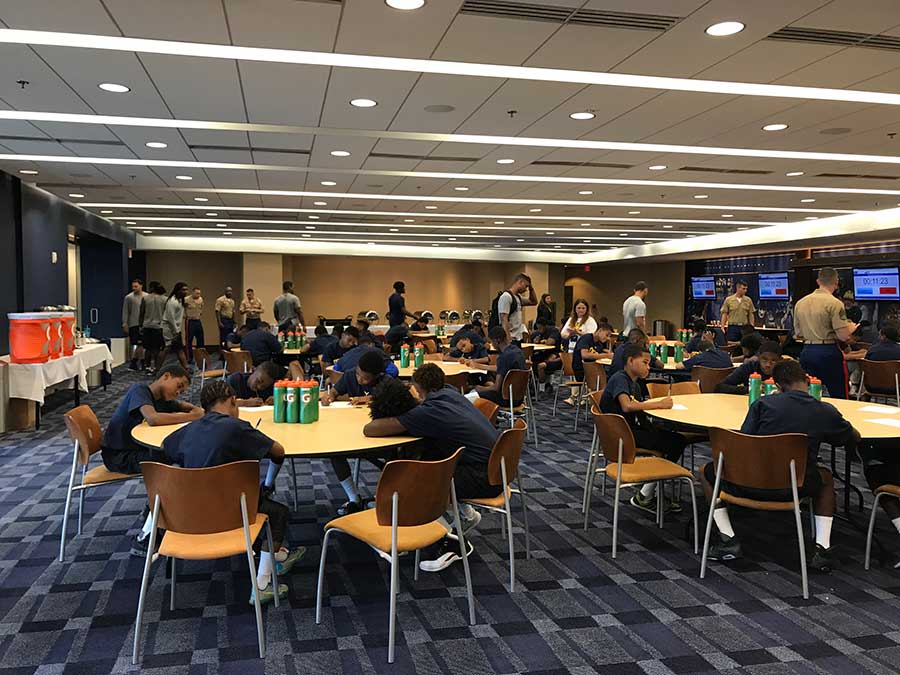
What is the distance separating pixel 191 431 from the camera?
9.95 ft

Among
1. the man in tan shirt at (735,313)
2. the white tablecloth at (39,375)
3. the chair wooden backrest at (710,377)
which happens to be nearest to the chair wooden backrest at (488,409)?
the chair wooden backrest at (710,377)

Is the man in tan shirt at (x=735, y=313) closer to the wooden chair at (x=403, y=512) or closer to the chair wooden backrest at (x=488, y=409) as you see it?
the chair wooden backrest at (x=488, y=409)

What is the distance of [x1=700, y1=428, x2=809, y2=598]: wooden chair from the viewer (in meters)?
3.33

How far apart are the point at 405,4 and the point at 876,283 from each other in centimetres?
1344

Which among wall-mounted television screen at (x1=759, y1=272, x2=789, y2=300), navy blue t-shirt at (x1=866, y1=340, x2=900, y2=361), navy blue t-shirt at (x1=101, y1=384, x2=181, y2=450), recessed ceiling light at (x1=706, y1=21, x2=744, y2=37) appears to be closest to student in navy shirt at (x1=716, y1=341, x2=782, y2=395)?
recessed ceiling light at (x1=706, y1=21, x2=744, y2=37)

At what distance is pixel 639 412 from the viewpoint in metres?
4.40

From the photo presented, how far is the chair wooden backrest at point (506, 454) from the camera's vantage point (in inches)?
134

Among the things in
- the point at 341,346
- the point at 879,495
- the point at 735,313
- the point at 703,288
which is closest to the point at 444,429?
the point at 879,495

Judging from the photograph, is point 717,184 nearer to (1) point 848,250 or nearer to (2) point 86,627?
(1) point 848,250

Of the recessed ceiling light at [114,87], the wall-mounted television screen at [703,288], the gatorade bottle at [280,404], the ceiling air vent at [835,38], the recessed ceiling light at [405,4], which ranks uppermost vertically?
the ceiling air vent at [835,38]

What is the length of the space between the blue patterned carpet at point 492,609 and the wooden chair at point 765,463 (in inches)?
16.0

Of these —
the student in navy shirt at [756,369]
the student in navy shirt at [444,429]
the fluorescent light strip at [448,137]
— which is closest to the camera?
the student in navy shirt at [444,429]

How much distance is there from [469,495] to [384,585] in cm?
62

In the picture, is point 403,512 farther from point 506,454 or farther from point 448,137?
point 448,137
